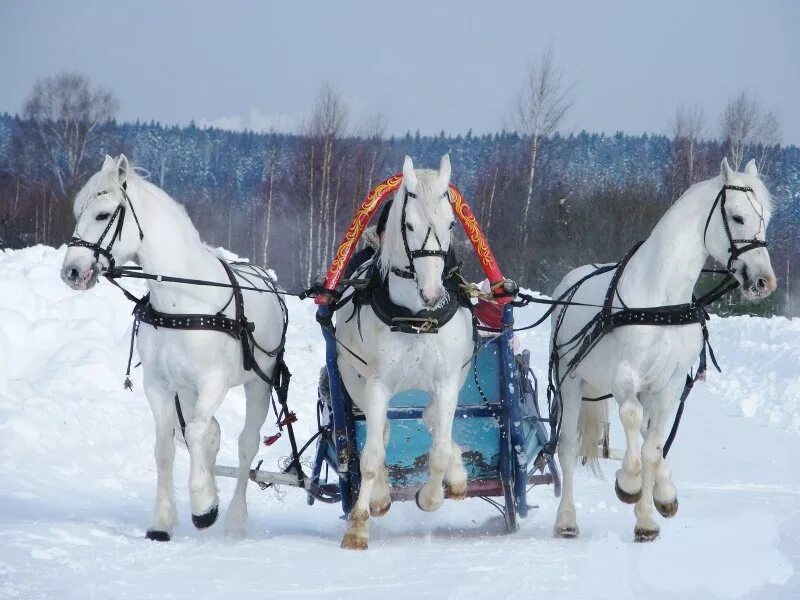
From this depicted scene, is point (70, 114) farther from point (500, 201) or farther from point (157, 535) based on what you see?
point (157, 535)

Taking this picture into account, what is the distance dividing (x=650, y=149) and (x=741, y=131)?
4275 centimetres

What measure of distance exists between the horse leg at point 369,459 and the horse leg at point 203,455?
87cm

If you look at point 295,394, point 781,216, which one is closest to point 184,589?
point 295,394

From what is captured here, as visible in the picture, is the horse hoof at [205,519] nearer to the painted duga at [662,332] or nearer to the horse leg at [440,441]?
the horse leg at [440,441]

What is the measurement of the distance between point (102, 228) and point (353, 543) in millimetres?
2418

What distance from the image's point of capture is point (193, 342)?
6207 millimetres

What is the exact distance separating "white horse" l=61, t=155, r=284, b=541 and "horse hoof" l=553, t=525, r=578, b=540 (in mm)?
2373

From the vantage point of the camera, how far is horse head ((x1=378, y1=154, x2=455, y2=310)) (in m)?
5.47

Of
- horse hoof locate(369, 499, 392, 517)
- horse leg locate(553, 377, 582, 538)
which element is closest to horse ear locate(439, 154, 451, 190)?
horse hoof locate(369, 499, 392, 517)

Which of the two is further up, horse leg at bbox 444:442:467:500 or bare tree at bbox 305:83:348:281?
bare tree at bbox 305:83:348:281

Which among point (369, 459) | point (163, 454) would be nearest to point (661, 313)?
point (369, 459)

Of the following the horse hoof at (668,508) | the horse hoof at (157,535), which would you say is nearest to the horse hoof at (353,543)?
the horse hoof at (157,535)

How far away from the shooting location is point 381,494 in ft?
20.9

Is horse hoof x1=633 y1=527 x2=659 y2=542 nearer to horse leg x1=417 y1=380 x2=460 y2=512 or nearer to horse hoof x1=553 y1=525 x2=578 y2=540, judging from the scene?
horse hoof x1=553 y1=525 x2=578 y2=540
